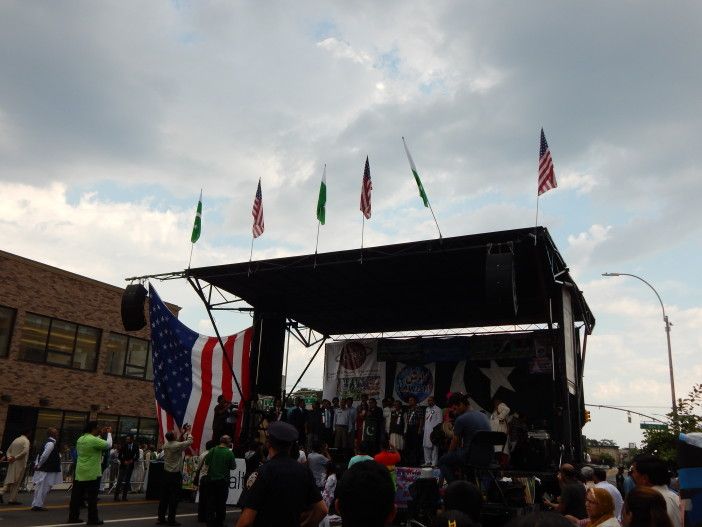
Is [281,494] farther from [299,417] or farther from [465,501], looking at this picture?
[299,417]

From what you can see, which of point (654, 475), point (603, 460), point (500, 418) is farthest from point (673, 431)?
point (603, 460)

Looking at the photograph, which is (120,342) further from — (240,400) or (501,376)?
(501,376)

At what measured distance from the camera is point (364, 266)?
17.3 metres

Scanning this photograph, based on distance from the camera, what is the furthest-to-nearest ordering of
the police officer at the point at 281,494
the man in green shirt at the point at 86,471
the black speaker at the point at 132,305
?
the black speaker at the point at 132,305
the man in green shirt at the point at 86,471
the police officer at the point at 281,494

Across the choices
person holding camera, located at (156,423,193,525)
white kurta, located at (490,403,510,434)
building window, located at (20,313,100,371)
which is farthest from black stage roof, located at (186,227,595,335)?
building window, located at (20,313,100,371)

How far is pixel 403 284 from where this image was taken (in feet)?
61.5

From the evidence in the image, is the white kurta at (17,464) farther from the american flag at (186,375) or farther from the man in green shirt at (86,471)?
the man in green shirt at (86,471)

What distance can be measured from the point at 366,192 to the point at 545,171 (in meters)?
4.79

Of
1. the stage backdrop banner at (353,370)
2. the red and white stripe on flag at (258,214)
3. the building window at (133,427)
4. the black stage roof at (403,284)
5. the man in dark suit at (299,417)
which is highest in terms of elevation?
the red and white stripe on flag at (258,214)

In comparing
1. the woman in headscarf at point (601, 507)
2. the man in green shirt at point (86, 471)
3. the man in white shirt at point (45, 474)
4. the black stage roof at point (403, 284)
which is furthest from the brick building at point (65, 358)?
the woman in headscarf at point (601, 507)

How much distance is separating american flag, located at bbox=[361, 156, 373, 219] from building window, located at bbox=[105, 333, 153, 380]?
1600 centimetres

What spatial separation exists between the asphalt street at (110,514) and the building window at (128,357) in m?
12.2

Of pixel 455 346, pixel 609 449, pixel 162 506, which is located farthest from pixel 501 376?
pixel 609 449

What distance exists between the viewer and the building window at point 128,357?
90.6 feet
